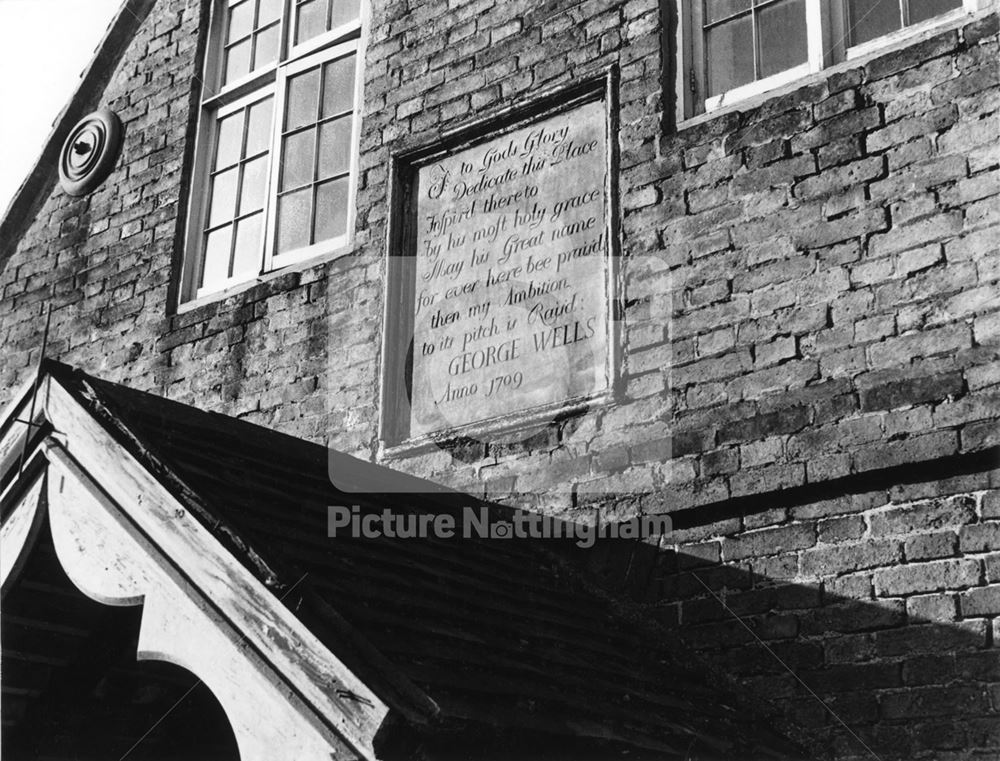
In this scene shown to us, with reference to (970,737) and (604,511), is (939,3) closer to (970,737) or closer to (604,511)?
(604,511)

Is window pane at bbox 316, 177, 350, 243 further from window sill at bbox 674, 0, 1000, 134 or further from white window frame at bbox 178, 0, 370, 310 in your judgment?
window sill at bbox 674, 0, 1000, 134

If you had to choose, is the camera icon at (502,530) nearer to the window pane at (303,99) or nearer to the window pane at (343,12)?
the window pane at (303,99)

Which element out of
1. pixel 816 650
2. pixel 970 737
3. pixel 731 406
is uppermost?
pixel 731 406

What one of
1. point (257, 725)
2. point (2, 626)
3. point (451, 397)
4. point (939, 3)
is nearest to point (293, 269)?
point (451, 397)

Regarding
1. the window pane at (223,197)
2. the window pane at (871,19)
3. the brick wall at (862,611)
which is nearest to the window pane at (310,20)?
the window pane at (223,197)

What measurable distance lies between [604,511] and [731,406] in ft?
2.30

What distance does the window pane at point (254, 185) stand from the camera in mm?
7586

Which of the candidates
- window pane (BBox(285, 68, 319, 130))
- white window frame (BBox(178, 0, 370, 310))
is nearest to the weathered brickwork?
white window frame (BBox(178, 0, 370, 310))

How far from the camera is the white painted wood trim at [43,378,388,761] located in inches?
126

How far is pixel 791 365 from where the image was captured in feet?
16.7

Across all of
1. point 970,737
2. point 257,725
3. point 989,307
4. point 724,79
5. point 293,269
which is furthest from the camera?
point 293,269

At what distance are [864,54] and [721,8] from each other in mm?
864

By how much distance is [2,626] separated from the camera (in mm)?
4363

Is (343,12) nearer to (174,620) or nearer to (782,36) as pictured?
(782,36)
